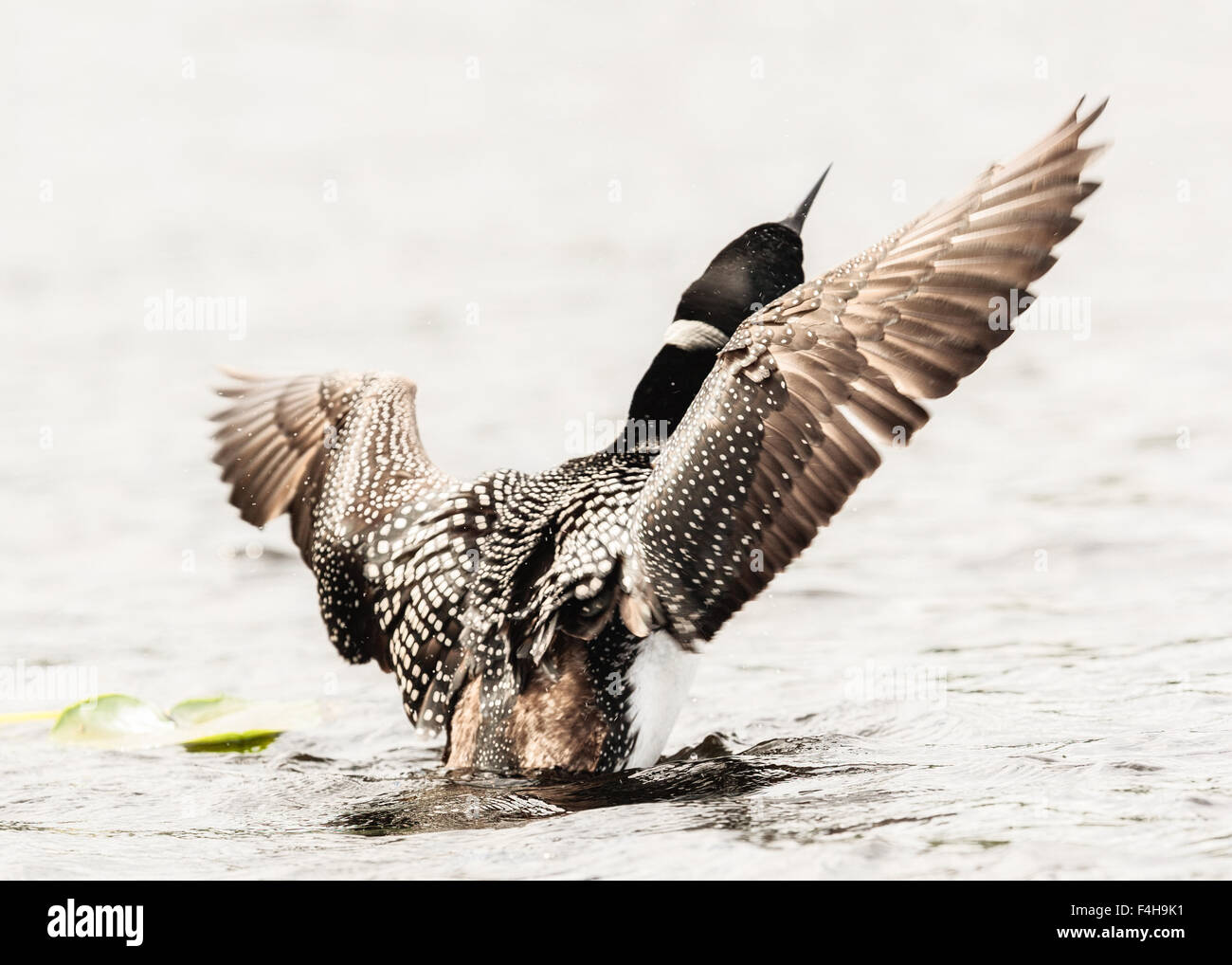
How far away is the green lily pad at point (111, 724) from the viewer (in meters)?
6.43

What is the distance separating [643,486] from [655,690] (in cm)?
71

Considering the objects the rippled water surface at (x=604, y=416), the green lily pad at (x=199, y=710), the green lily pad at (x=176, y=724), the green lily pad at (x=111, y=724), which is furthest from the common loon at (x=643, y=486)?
the green lily pad at (x=111, y=724)

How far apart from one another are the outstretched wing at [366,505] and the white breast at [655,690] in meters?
0.73

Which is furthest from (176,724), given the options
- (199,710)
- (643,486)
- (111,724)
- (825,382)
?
(825,382)

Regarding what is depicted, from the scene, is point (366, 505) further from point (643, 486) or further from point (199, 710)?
point (643, 486)

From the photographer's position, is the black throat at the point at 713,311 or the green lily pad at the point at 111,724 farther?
the green lily pad at the point at 111,724

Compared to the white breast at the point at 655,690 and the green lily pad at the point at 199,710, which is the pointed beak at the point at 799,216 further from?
the green lily pad at the point at 199,710

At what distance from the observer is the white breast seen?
5.66 m

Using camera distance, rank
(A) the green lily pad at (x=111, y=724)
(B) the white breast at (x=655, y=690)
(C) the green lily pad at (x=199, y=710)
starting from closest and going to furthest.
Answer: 1. (B) the white breast at (x=655, y=690)
2. (A) the green lily pad at (x=111, y=724)
3. (C) the green lily pad at (x=199, y=710)

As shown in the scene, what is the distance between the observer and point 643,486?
5.54 m

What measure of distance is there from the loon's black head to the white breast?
827mm

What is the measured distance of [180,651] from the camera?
792 centimetres

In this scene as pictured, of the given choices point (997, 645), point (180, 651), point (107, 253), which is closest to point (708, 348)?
point (997, 645)
